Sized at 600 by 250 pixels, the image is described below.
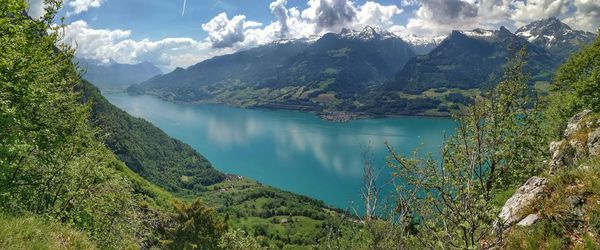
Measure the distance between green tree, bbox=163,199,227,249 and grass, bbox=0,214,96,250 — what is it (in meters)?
45.8

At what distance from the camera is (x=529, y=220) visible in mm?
9602

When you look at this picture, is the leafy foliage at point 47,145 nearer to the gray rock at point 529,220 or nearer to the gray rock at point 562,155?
the gray rock at point 529,220

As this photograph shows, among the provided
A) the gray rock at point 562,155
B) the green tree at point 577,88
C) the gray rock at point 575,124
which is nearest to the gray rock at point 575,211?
the gray rock at point 562,155

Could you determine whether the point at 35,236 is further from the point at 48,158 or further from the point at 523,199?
the point at 523,199

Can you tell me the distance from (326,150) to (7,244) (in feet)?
632

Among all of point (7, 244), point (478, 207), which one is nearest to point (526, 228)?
point (478, 207)

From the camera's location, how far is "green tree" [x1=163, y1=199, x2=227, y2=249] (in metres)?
53.2

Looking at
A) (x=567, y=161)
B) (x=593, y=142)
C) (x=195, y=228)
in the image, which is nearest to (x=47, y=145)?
(x=567, y=161)

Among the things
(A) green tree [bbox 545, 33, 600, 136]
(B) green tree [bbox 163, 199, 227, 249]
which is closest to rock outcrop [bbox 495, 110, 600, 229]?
(A) green tree [bbox 545, 33, 600, 136]

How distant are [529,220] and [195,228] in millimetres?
51071

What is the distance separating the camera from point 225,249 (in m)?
52.0

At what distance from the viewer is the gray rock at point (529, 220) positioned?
944 centimetres

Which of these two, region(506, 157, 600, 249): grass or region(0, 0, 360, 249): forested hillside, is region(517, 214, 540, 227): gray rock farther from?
region(0, 0, 360, 249): forested hillside

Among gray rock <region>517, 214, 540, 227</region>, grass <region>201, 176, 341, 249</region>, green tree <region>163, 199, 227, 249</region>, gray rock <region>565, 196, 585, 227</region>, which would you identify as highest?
gray rock <region>565, 196, 585, 227</region>
